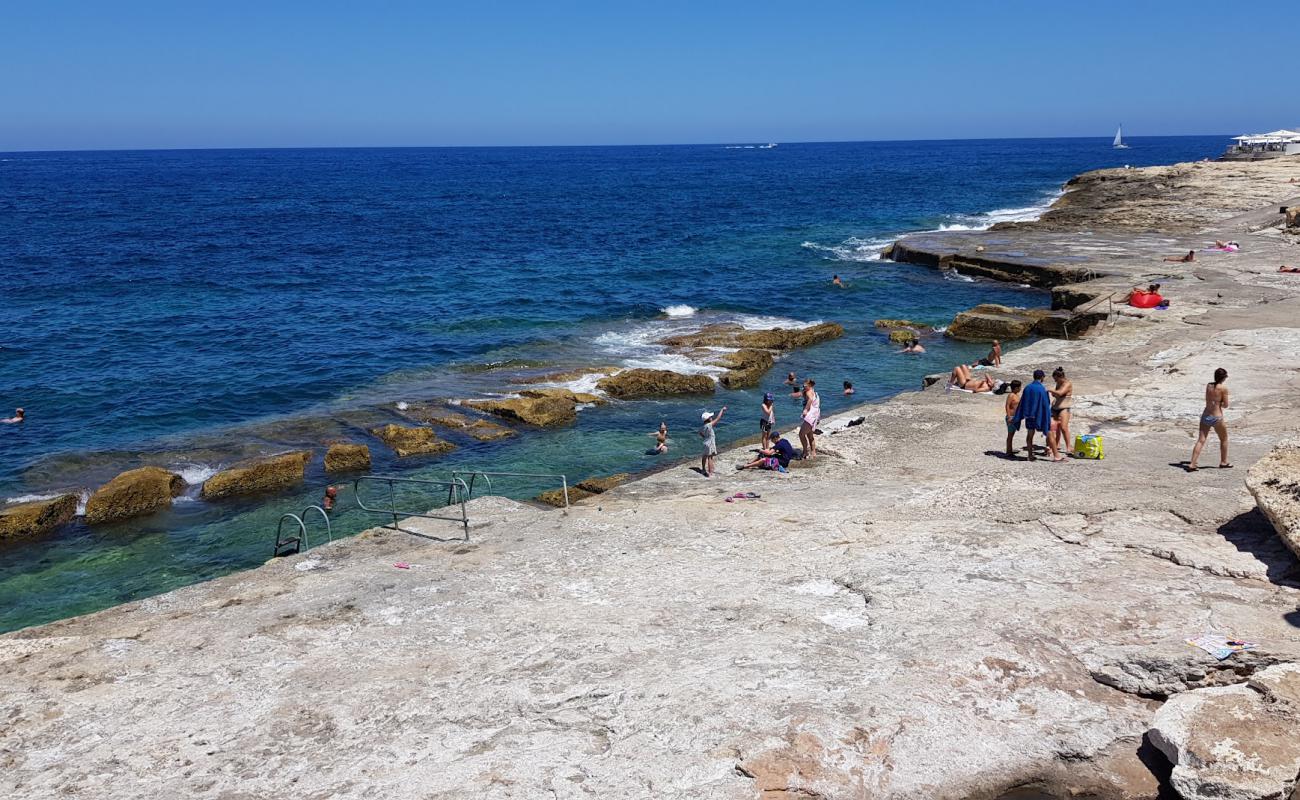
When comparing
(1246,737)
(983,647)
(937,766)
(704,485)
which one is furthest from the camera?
(704,485)

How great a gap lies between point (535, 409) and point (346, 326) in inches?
559

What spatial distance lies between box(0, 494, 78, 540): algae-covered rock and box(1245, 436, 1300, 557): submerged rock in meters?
18.9

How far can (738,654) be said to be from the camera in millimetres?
9219

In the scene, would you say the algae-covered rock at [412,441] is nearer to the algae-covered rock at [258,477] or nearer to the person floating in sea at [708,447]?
the algae-covered rock at [258,477]

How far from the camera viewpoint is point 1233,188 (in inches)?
2319

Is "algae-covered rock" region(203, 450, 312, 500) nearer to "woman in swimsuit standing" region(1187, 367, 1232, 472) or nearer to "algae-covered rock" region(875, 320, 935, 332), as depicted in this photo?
"woman in swimsuit standing" region(1187, 367, 1232, 472)

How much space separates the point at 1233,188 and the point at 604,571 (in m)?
61.5

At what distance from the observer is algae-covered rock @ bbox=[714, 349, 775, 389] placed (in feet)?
86.3

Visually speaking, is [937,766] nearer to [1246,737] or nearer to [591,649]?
[1246,737]

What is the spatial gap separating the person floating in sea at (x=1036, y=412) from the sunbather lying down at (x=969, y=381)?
5147 millimetres

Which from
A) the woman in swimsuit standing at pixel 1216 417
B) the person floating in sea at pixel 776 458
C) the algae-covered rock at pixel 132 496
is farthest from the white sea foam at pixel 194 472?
the woman in swimsuit standing at pixel 1216 417

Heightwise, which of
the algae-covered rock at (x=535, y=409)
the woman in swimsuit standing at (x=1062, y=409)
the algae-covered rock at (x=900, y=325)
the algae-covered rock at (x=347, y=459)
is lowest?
the algae-covered rock at (x=347, y=459)

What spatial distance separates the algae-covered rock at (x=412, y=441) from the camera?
69.7 feet

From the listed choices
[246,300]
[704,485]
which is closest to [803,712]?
[704,485]
